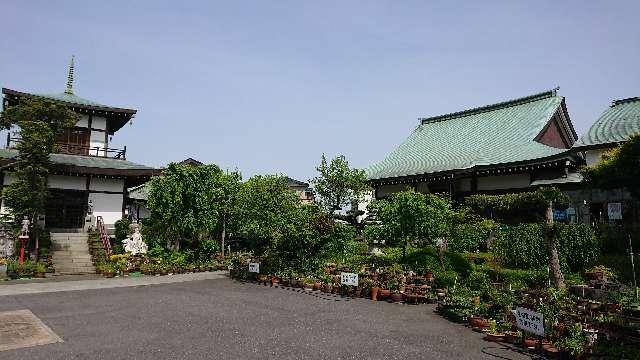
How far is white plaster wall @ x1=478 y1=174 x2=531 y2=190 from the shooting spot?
22453 mm

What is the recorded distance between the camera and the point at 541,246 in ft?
54.5

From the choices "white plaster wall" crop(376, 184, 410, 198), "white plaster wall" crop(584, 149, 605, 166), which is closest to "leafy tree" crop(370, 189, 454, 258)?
"white plaster wall" crop(376, 184, 410, 198)

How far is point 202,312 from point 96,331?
2.82 meters

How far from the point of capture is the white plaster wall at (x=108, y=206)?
2648cm

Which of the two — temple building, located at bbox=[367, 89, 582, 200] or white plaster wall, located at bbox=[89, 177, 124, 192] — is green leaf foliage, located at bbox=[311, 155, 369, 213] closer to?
temple building, located at bbox=[367, 89, 582, 200]

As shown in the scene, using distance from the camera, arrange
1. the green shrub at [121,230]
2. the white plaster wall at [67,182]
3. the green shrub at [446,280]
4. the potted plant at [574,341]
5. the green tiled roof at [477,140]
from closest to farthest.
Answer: the potted plant at [574,341]
the green shrub at [446,280]
the green tiled roof at [477,140]
the green shrub at [121,230]
the white plaster wall at [67,182]

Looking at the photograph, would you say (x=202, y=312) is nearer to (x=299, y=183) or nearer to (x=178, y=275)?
(x=178, y=275)

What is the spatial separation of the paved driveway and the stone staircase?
6969mm

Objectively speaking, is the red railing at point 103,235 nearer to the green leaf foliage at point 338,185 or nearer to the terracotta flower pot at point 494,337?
the green leaf foliage at point 338,185

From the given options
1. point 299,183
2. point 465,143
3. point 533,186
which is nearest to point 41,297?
point 533,186

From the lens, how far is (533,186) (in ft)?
71.2

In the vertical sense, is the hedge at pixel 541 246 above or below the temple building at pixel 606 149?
below

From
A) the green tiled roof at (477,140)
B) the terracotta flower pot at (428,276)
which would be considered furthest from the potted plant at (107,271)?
the green tiled roof at (477,140)

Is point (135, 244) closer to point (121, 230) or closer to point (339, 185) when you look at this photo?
point (121, 230)
